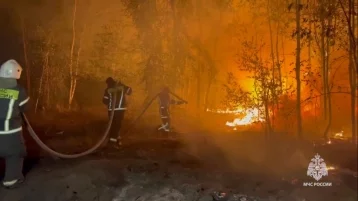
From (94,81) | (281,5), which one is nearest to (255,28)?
(281,5)

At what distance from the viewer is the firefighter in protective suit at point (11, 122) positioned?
5426 mm

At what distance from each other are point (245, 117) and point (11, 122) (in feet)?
40.3

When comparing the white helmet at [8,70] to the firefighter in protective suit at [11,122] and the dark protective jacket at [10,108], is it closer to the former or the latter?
the firefighter in protective suit at [11,122]

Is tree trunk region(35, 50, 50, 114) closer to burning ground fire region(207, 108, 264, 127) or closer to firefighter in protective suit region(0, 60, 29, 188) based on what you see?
burning ground fire region(207, 108, 264, 127)

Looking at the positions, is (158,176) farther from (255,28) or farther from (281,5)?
(255,28)

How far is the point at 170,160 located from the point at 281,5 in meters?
11.4

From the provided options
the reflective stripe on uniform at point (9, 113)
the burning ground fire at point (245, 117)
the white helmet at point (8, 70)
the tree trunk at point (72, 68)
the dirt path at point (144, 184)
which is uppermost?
the tree trunk at point (72, 68)

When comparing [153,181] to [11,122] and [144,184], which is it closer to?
[144,184]

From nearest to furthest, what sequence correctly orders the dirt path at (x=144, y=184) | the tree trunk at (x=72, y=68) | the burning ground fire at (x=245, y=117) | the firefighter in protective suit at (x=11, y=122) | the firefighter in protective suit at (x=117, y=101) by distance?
the firefighter in protective suit at (x=11, y=122), the dirt path at (x=144, y=184), the firefighter in protective suit at (x=117, y=101), the burning ground fire at (x=245, y=117), the tree trunk at (x=72, y=68)

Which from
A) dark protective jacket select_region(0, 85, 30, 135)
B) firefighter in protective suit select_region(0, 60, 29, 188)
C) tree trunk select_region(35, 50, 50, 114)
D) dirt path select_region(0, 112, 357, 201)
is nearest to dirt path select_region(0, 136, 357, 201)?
dirt path select_region(0, 112, 357, 201)

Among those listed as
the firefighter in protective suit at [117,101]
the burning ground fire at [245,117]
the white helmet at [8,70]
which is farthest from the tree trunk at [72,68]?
the white helmet at [8,70]

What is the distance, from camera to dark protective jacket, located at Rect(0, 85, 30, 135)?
5430mm

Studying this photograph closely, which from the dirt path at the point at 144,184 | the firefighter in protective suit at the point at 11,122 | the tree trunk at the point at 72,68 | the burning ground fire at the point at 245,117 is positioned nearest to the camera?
the firefighter in protective suit at the point at 11,122

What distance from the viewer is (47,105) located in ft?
53.7
